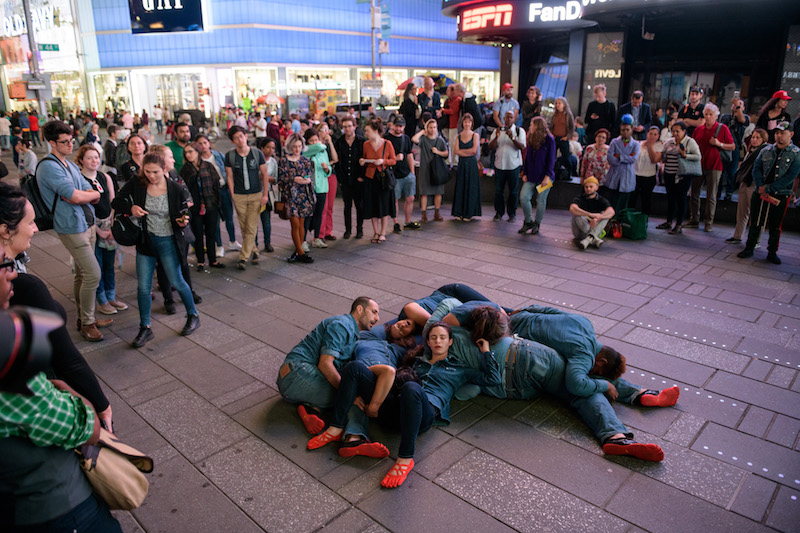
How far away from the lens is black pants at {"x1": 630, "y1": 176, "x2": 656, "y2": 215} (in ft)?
32.1

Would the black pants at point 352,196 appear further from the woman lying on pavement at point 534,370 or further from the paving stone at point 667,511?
the paving stone at point 667,511

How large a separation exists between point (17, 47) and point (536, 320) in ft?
165

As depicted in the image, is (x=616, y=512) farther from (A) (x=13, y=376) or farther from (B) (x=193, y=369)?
(B) (x=193, y=369)

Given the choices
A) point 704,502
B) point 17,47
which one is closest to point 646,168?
point 704,502

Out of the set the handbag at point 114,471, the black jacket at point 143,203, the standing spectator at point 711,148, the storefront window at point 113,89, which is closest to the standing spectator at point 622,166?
the standing spectator at point 711,148

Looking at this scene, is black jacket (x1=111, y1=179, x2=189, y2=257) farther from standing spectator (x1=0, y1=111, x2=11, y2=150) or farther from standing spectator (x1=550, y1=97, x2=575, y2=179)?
standing spectator (x1=0, y1=111, x2=11, y2=150)

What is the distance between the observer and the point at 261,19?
43062 mm

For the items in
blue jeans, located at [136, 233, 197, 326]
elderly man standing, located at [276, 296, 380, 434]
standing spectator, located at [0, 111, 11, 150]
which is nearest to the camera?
elderly man standing, located at [276, 296, 380, 434]

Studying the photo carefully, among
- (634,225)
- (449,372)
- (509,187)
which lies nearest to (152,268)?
(449,372)

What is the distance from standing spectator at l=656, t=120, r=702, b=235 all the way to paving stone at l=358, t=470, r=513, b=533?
7.84 metres

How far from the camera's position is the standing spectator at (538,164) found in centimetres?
966

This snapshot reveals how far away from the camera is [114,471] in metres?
2.13

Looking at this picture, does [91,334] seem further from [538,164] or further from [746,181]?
[746,181]

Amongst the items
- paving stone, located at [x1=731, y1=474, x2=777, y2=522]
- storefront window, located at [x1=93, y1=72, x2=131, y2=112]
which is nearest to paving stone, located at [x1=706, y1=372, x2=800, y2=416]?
paving stone, located at [x1=731, y1=474, x2=777, y2=522]
